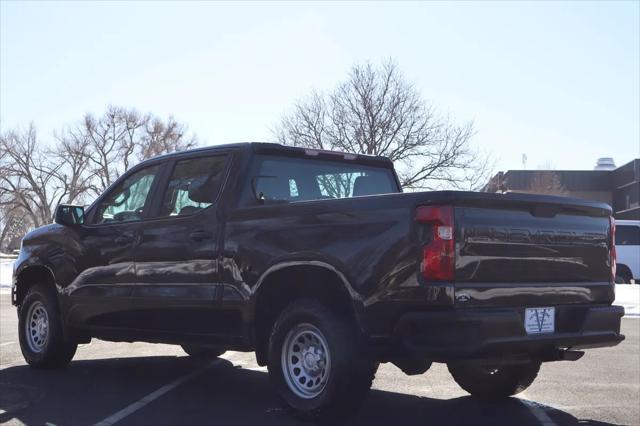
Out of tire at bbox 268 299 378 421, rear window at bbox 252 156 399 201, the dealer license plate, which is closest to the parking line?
tire at bbox 268 299 378 421

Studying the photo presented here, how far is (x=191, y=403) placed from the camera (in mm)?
6125

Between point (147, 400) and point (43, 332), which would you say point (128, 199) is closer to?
point (43, 332)

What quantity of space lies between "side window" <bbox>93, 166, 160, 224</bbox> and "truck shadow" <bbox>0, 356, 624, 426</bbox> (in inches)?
59.9

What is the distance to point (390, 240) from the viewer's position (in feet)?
15.6

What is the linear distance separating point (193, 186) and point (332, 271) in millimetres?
1895

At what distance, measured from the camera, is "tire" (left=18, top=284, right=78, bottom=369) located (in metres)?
7.50

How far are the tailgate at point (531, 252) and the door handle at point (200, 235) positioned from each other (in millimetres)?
2186

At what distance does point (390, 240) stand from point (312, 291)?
963 millimetres

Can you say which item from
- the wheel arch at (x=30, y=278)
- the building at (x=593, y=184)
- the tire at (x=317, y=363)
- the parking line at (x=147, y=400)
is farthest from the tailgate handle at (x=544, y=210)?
the building at (x=593, y=184)

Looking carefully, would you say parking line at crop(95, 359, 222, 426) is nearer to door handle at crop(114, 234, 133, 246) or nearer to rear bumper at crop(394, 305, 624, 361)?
door handle at crop(114, 234, 133, 246)

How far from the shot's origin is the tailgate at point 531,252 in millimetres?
4672

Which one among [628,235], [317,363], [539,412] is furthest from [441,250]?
[628,235]

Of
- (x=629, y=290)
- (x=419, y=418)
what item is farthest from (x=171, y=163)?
(x=629, y=290)

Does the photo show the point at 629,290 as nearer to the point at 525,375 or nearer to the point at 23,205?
the point at 525,375
